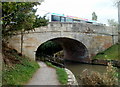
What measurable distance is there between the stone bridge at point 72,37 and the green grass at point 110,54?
0.53 m

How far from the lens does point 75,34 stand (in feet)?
44.6

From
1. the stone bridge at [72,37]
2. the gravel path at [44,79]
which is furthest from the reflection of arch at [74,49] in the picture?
the gravel path at [44,79]

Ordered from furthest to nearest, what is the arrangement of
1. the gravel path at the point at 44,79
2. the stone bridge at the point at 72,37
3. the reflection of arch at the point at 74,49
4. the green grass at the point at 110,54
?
the reflection of arch at the point at 74,49, the green grass at the point at 110,54, the stone bridge at the point at 72,37, the gravel path at the point at 44,79

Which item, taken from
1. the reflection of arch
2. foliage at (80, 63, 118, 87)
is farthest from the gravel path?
the reflection of arch

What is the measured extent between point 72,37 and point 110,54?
4060 millimetres

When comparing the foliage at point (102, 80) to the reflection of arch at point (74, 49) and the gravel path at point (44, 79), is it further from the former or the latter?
the reflection of arch at point (74, 49)

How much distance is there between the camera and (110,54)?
43.3 ft

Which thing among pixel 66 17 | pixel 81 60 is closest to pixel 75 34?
pixel 66 17

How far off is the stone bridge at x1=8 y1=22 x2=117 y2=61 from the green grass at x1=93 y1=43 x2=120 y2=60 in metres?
0.53

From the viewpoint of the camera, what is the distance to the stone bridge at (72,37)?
38.2 ft

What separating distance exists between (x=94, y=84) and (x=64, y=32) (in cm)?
863

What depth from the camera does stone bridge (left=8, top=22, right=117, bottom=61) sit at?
11.6m

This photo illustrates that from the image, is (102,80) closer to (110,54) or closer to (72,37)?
(72,37)

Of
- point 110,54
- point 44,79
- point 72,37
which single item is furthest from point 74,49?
point 44,79
